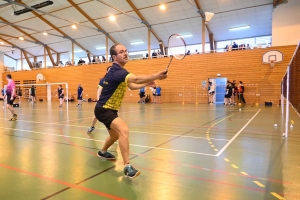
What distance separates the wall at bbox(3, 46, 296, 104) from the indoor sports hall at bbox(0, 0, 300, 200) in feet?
0.33

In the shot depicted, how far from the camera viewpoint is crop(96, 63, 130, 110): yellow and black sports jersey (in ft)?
11.2

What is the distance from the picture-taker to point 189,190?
301 centimetres

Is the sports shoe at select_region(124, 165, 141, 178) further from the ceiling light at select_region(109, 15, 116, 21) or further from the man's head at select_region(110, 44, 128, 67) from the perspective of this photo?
the ceiling light at select_region(109, 15, 116, 21)

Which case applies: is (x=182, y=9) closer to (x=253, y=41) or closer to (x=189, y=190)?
(x=253, y=41)

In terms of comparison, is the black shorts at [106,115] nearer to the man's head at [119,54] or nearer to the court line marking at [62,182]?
the man's head at [119,54]

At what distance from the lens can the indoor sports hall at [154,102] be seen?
3346 millimetres

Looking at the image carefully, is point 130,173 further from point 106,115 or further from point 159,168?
point 106,115

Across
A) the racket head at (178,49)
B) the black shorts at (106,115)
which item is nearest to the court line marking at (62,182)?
the black shorts at (106,115)

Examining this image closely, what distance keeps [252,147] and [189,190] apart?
9.84 ft

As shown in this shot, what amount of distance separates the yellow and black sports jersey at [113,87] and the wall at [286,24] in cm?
2172

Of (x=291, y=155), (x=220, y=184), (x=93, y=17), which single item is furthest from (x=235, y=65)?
(x=220, y=184)

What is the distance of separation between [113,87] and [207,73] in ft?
69.2

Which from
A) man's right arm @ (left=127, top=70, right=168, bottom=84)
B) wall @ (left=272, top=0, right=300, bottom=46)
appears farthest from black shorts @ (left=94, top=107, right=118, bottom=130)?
wall @ (left=272, top=0, right=300, bottom=46)

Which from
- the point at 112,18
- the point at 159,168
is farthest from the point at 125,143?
the point at 112,18
